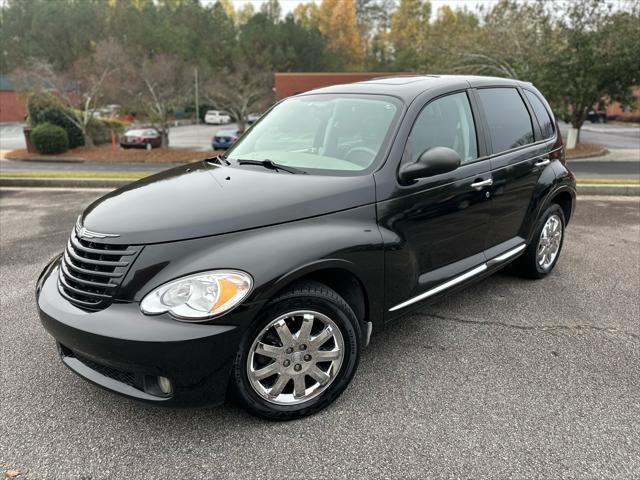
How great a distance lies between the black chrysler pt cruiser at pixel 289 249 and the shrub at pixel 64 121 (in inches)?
1073

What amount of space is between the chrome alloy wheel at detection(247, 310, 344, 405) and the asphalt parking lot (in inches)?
7.4

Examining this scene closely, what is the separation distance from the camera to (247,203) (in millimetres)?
2693

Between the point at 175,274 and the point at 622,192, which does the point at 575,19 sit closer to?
the point at 622,192

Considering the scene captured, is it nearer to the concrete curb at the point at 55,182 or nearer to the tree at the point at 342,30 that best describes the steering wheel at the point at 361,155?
the concrete curb at the point at 55,182

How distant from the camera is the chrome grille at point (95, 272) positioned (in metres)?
2.46

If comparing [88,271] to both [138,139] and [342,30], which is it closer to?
[138,139]

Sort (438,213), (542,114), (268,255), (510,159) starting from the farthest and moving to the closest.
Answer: (542,114) → (510,159) → (438,213) → (268,255)

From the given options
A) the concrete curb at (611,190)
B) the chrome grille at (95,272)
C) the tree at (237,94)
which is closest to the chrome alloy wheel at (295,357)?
the chrome grille at (95,272)

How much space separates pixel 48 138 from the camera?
83.8ft

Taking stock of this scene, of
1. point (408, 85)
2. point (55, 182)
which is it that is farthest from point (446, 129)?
point (55, 182)

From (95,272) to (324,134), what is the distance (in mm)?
1765

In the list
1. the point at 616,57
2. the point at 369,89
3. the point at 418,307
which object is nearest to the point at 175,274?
the point at 418,307

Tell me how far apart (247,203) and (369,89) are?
1.47m

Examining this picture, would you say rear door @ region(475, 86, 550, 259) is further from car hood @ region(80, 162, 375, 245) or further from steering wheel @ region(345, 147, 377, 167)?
car hood @ region(80, 162, 375, 245)
